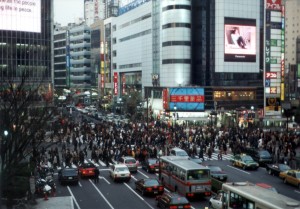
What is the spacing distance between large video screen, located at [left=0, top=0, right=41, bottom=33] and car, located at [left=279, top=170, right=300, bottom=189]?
159 feet

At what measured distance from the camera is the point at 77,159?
3512 cm

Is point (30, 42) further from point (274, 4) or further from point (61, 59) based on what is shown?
point (61, 59)

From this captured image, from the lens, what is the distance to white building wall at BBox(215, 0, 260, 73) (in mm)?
76000

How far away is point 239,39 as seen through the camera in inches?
3041

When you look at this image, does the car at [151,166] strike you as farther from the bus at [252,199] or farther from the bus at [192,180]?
the bus at [252,199]

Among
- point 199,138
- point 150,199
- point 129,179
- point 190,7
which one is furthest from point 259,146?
point 190,7

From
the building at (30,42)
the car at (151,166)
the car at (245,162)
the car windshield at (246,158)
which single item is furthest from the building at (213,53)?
the car at (151,166)

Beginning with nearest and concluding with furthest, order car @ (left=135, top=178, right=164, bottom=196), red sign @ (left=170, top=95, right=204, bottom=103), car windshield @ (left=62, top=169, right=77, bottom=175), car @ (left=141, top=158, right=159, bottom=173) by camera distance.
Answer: car @ (left=135, top=178, right=164, bottom=196)
car windshield @ (left=62, top=169, right=77, bottom=175)
car @ (left=141, top=158, right=159, bottom=173)
red sign @ (left=170, top=95, right=204, bottom=103)

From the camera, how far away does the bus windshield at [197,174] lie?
930 inches

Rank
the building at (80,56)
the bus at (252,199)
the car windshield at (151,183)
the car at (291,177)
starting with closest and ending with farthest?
the bus at (252,199), the car windshield at (151,183), the car at (291,177), the building at (80,56)

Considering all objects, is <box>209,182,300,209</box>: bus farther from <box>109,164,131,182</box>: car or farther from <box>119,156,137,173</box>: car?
<box>119,156,137,173</box>: car

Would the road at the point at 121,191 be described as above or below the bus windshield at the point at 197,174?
below

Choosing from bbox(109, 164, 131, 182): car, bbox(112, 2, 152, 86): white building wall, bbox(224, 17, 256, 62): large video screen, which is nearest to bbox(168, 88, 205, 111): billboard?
bbox(224, 17, 256, 62): large video screen

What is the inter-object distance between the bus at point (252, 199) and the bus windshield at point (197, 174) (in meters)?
3.20
